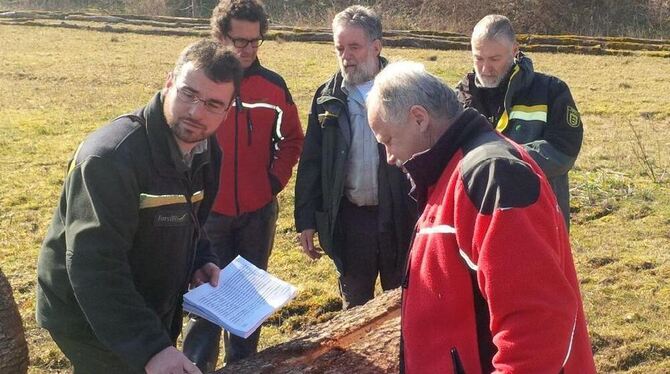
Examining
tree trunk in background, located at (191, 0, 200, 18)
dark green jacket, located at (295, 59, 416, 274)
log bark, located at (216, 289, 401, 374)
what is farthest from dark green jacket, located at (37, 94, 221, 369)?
tree trunk in background, located at (191, 0, 200, 18)

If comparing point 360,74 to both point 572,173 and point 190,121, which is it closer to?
point 190,121

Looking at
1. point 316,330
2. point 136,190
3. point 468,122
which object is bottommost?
point 316,330

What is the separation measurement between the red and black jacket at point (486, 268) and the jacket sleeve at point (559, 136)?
67.9 inches

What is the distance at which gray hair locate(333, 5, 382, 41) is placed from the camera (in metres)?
4.07

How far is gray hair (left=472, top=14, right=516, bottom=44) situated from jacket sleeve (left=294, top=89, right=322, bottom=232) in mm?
886

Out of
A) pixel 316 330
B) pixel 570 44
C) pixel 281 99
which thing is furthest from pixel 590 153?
pixel 570 44

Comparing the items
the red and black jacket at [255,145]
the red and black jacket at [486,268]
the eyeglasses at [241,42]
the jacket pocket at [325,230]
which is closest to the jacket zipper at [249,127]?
the red and black jacket at [255,145]

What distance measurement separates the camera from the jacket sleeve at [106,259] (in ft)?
7.90

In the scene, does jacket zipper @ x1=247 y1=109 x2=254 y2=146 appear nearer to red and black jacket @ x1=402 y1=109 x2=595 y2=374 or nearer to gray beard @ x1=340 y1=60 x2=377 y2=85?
gray beard @ x1=340 y1=60 x2=377 y2=85

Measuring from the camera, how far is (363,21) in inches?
160

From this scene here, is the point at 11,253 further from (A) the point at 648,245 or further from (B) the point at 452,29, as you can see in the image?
(B) the point at 452,29

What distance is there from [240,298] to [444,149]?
4.09ft

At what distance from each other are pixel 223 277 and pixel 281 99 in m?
1.44

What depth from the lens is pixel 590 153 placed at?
9.09 meters
